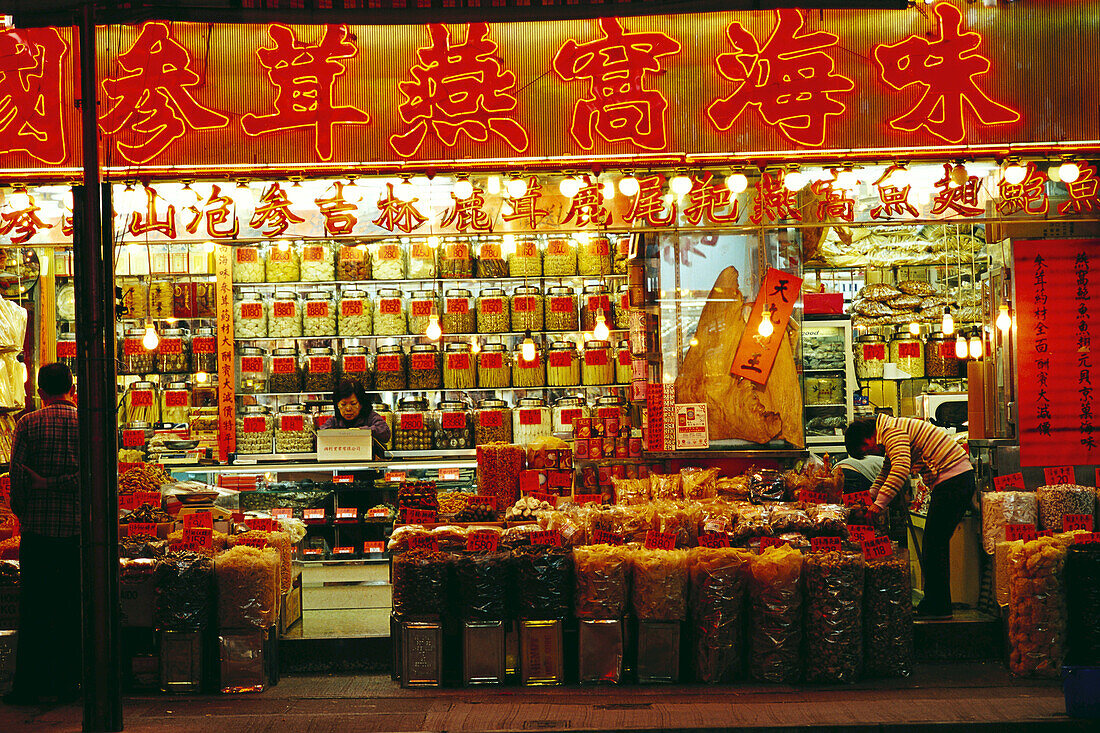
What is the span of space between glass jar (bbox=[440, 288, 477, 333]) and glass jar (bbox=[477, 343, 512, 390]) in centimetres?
26

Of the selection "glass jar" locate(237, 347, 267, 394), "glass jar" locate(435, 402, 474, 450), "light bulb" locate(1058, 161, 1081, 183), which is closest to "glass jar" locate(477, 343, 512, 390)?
"glass jar" locate(435, 402, 474, 450)

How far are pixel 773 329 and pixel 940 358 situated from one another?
3986mm

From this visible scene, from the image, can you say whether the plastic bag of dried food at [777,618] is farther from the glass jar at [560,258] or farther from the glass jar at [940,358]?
the glass jar at [940,358]

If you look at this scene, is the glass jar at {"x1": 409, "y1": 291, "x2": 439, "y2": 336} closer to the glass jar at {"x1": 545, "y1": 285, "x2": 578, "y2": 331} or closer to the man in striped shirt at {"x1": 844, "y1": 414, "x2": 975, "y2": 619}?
the glass jar at {"x1": 545, "y1": 285, "x2": 578, "y2": 331}

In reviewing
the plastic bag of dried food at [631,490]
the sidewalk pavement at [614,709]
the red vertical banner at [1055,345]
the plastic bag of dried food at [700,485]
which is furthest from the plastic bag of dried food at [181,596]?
the red vertical banner at [1055,345]

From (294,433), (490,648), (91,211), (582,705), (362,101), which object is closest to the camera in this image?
(91,211)

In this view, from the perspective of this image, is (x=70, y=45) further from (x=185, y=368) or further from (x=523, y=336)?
(x=523, y=336)

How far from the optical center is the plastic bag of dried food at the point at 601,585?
538 centimetres

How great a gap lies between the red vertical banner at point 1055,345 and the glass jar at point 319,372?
6.02m

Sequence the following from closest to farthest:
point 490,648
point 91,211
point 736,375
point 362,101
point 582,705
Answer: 1. point 91,211
2. point 582,705
3. point 490,648
4. point 362,101
5. point 736,375

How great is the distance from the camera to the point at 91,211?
4.61m

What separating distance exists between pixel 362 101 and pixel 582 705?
4.34 m

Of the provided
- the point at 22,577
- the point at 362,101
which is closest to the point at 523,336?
the point at 362,101

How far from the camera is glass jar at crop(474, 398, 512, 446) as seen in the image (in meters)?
9.06
